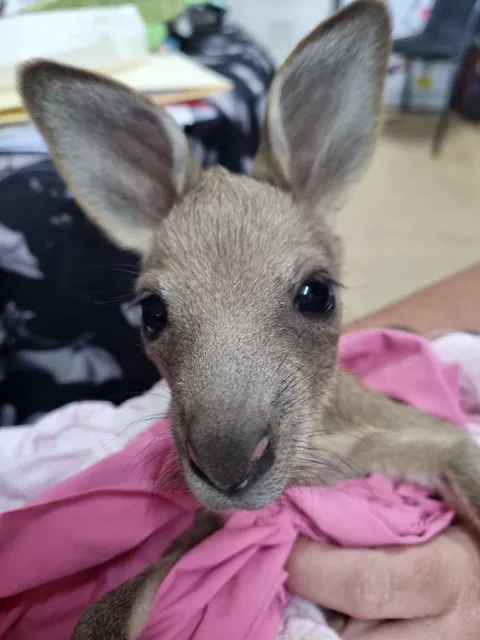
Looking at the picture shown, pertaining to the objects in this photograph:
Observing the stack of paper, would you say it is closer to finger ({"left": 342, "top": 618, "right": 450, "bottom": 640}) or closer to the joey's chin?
the joey's chin

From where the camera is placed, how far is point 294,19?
17.2 ft

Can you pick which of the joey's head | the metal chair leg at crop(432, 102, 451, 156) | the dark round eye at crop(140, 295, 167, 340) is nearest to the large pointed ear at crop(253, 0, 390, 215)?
the joey's head

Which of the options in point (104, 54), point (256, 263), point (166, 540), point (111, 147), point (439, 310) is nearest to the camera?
point (256, 263)

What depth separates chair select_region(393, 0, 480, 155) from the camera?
4984mm

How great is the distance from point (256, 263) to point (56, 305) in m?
0.75

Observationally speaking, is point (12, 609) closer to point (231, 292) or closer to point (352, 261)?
point (231, 292)

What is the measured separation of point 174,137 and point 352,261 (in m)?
2.44

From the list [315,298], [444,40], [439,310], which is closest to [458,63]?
[444,40]

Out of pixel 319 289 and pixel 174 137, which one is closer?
pixel 319 289

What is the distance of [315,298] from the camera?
109 centimetres

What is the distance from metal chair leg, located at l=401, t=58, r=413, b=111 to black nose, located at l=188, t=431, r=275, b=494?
548 cm

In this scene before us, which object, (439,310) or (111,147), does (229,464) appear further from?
(439,310)

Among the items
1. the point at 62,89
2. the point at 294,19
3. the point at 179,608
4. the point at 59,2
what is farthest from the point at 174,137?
the point at 294,19

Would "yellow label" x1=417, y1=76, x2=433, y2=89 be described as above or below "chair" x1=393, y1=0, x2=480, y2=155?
below
